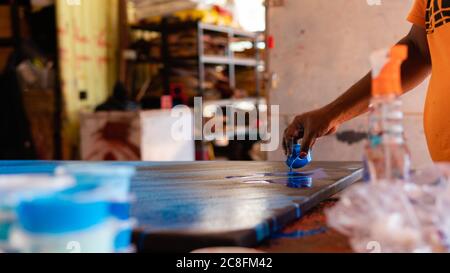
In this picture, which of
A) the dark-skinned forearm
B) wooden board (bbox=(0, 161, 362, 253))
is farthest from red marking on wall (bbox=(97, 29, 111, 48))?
the dark-skinned forearm

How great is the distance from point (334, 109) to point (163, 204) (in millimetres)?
659

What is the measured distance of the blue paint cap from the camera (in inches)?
57.3

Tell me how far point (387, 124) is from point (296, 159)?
0.78 metres

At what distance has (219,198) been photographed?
1.10m

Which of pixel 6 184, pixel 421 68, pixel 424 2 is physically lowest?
pixel 6 184

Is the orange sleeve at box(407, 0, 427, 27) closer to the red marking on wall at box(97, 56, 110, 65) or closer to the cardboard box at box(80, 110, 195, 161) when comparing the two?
the cardboard box at box(80, 110, 195, 161)

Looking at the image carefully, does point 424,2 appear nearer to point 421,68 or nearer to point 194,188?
point 421,68

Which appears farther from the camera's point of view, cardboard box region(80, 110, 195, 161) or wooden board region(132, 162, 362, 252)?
cardboard box region(80, 110, 195, 161)

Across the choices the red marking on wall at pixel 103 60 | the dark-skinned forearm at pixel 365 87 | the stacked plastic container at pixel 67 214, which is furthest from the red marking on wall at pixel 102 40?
the stacked plastic container at pixel 67 214

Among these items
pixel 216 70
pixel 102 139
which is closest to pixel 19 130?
pixel 102 139

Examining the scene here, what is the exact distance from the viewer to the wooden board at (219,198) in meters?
0.81

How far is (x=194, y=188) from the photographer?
1.23 metres

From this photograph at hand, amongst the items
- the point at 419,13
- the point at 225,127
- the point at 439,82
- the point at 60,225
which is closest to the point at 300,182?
the point at 439,82

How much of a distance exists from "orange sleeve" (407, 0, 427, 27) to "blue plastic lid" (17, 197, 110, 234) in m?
1.32
